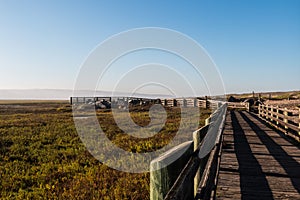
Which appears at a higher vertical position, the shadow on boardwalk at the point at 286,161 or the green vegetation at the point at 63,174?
the shadow on boardwalk at the point at 286,161

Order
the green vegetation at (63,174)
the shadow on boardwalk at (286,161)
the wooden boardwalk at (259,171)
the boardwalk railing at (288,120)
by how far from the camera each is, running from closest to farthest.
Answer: the wooden boardwalk at (259,171)
the shadow on boardwalk at (286,161)
the green vegetation at (63,174)
the boardwalk railing at (288,120)

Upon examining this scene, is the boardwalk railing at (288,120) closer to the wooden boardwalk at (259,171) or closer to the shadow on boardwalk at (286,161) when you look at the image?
the shadow on boardwalk at (286,161)

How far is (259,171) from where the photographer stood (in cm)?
646

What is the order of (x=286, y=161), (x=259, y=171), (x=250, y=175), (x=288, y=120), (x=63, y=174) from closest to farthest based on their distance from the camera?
(x=250, y=175) → (x=259, y=171) → (x=286, y=161) → (x=63, y=174) → (x=288, y=120)

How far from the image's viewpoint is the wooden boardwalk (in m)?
4.97

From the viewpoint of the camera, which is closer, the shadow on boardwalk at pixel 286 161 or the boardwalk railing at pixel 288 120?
the shadow on boardwalk at pixel 286 161

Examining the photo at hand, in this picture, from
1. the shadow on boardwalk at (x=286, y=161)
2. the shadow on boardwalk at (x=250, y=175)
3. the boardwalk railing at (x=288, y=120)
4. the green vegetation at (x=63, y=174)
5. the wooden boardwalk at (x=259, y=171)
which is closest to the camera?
the wooden boardwalk at (x=259, y=171)

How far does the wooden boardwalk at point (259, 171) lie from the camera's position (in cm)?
497

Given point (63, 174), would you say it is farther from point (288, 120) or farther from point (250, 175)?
point (288, 120)

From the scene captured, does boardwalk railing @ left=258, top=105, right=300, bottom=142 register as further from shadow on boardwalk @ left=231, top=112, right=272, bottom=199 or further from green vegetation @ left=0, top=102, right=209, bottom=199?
green vegetation @ left=0, top=102, right=209, bottom=199

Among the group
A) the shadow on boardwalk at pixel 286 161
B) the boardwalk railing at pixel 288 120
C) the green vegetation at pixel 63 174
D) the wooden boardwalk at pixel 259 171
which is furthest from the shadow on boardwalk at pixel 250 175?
the boardwalk railing at pixel 288 120

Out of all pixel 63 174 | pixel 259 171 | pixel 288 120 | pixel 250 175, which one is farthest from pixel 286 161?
pixel 288 120

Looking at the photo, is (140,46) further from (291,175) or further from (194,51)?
(291,175)

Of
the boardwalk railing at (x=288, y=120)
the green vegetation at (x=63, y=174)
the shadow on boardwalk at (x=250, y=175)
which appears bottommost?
the green vegetation at (x=63, y=174)
